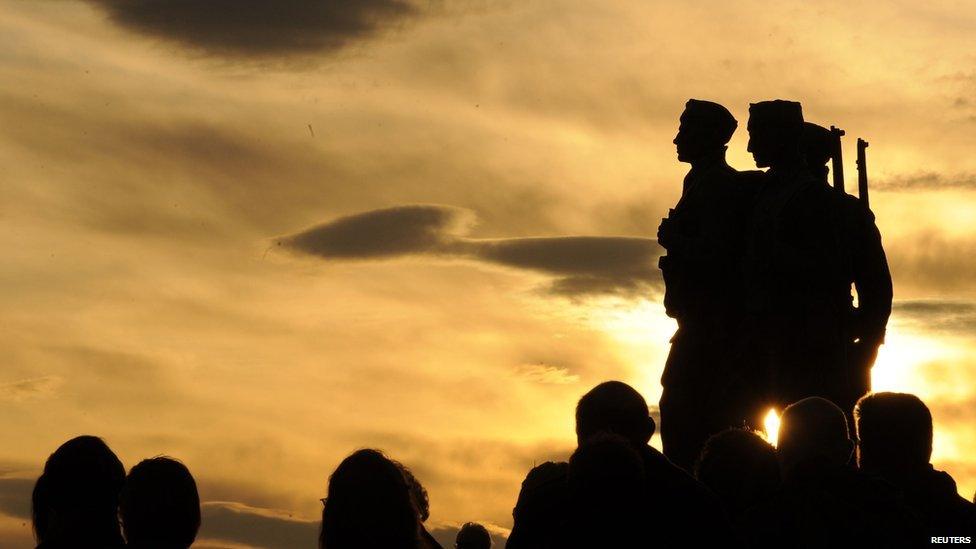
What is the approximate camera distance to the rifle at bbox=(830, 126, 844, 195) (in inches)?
640

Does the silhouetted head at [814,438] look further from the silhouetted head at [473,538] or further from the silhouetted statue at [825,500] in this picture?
the silhouetted head at [473,538]

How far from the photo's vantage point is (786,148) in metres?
14.8

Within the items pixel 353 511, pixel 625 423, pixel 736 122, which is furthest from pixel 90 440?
pixel 736 122

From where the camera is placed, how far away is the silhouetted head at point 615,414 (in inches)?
Result: 376

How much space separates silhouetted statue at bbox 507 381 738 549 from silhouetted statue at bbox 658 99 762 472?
15.9ft

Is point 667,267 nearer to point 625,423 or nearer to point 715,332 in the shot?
point 715,332

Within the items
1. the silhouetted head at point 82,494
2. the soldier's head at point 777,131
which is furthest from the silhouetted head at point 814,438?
the soldier's head at point 777,131

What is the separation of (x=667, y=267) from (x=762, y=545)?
5.92 meters

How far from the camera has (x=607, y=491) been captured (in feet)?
27.3

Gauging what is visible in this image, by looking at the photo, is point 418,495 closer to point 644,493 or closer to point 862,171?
point 644,493

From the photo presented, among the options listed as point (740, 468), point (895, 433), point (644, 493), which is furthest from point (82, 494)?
point (895, 433)

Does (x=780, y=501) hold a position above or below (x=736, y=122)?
below

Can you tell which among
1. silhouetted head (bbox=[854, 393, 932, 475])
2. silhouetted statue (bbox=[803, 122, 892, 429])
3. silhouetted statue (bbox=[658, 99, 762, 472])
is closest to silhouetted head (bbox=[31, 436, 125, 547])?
silhouetted head (bbox=[854, 393, 932, 475])

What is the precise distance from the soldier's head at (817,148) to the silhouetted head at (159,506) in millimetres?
8788
